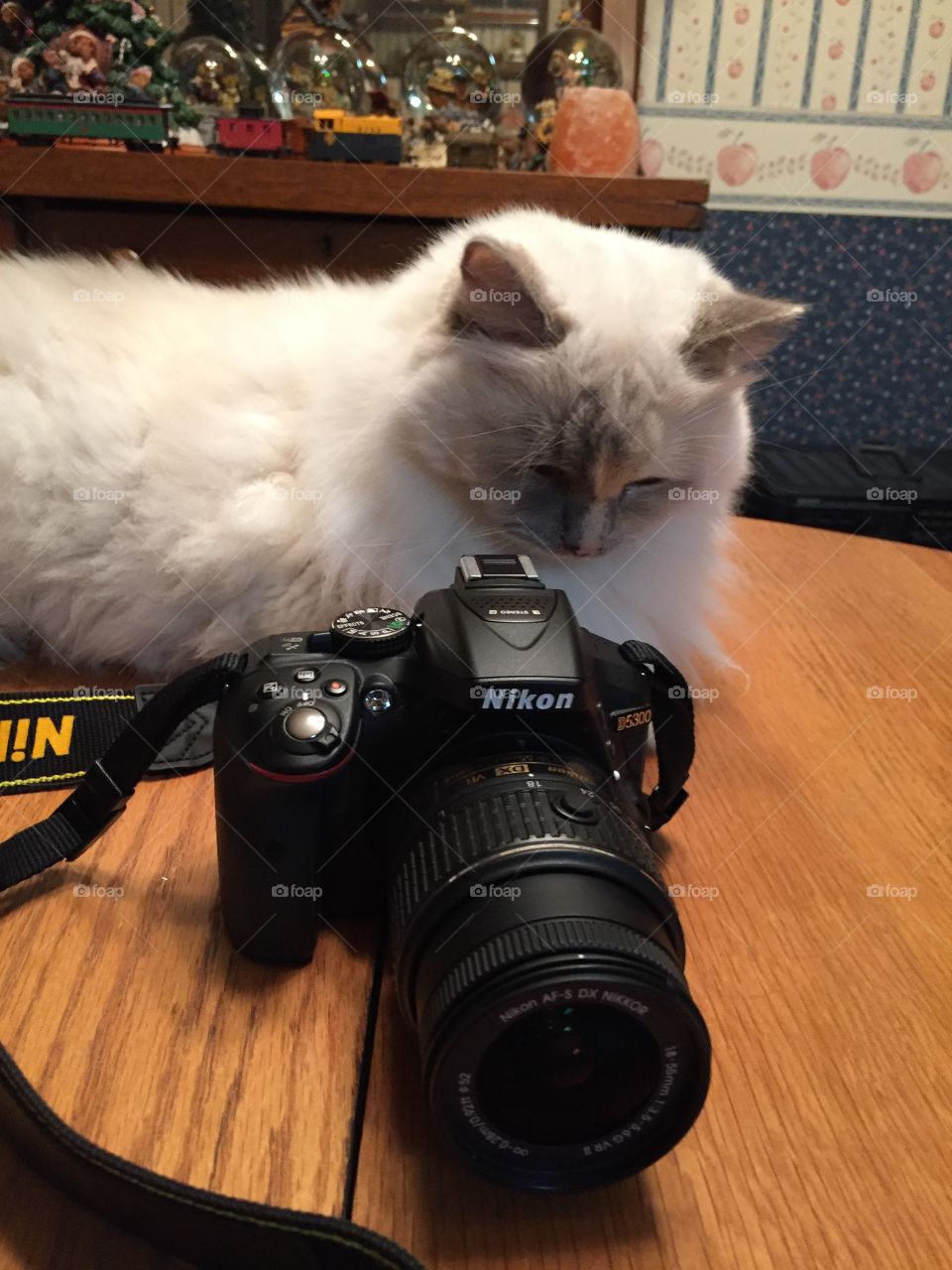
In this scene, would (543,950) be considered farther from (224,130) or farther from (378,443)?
(224,130)

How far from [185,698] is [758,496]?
50.9 inches

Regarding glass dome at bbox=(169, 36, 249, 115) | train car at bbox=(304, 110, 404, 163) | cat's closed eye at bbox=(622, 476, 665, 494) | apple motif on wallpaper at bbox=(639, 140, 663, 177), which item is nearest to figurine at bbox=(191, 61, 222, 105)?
glass dome at bbox=(169, 36, 249, 115)

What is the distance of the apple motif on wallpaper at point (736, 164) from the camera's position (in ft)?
6.26

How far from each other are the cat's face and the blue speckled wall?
1350 millimetres

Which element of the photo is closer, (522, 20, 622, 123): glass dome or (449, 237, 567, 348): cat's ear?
(449, 237, 567, 348): cat's ear

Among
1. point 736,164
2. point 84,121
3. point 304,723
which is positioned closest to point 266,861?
point 304,723

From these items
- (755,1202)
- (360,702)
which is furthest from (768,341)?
(755,1202)

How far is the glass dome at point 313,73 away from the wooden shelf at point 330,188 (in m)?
0.23

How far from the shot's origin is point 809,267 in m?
2.03

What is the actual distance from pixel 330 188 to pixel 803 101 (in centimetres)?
115

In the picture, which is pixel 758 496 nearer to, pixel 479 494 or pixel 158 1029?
pixel 479 494

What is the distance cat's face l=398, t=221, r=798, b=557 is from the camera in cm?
75

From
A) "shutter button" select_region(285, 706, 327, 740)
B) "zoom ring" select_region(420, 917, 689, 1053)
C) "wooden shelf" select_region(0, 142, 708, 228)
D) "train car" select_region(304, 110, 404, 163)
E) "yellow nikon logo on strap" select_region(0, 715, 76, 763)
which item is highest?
"train car" select_region(304, 110, 404, 163)

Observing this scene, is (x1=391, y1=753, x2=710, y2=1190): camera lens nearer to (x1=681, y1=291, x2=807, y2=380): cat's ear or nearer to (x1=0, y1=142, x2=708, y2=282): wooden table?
(x1=681, y1=291, x2=807, y2=380): cat's ear
